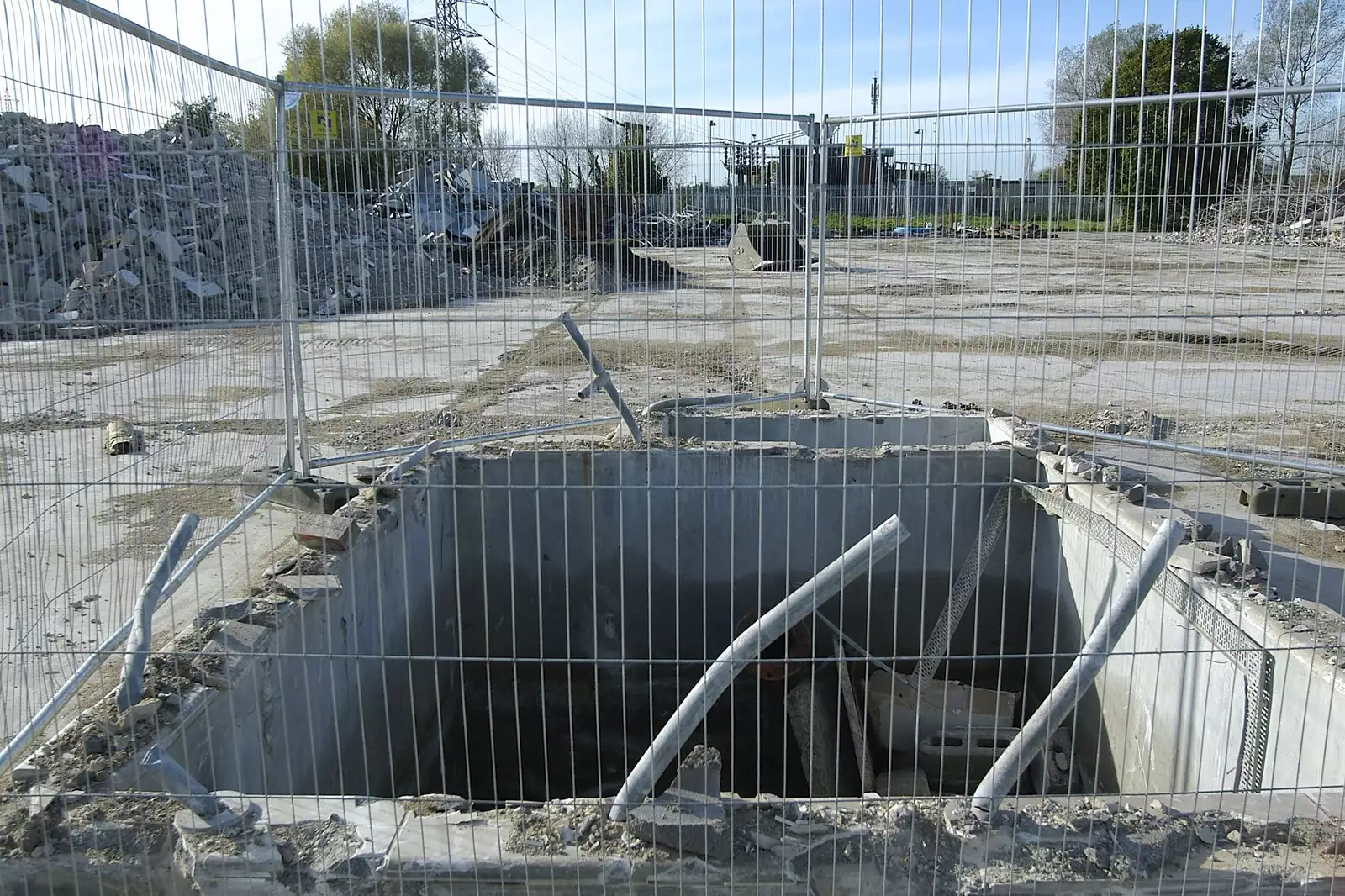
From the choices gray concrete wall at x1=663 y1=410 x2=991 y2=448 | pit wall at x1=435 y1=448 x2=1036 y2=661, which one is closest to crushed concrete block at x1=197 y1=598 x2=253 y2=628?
pit wall at x1=435 y1=448 x2=1036 y2=661

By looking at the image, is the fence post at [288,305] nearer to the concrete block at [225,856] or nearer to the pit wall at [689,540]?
the pit wall at [689,540]

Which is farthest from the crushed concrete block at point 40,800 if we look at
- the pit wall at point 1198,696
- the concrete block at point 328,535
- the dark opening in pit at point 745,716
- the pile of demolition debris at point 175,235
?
the pit wall at point 1198,696

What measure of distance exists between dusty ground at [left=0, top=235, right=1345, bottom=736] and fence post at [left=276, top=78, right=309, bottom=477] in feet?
0.46

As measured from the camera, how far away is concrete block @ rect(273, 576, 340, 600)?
4.40 metres

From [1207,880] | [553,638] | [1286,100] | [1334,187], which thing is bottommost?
[553,638]

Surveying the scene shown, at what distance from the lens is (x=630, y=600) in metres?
6.70

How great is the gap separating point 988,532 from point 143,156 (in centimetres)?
491

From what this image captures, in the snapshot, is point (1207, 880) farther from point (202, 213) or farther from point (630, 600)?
point (202, 213)

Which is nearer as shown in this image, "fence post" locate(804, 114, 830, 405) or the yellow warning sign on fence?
the yellow warning sign on fence

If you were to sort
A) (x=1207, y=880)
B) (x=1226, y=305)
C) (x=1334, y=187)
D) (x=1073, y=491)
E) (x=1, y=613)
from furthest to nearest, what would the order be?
(x=1226, y=305)
(x=1073, y=491)
(x=1, y=613)
(x=1334, y=187)
(x=1207, y=880)

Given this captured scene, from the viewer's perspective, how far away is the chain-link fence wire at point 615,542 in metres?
3.00

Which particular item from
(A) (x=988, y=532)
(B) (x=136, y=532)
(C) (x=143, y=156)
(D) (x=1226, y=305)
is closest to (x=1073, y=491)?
(A) (x=988, y=532)

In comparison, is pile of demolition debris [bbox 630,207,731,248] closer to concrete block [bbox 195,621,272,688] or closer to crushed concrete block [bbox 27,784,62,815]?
concrete block [bbox 195,621,272,688]

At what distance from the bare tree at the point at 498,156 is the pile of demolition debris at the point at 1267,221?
122 inches
